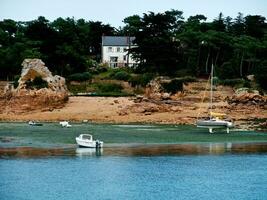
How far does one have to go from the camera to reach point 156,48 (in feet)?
338

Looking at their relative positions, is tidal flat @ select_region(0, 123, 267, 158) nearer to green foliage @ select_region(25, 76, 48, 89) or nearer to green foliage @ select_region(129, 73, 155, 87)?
green foliage @ select_region(25, 76, 48, 89)

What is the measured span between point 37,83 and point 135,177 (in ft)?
155

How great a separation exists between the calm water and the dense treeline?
114 ft

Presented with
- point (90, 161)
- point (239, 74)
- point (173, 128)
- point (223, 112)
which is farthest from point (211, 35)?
point (90, 161)

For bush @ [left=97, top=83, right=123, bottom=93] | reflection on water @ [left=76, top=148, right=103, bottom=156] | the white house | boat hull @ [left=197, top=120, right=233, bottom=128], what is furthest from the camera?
the white house

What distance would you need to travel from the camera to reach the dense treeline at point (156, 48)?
103 metres

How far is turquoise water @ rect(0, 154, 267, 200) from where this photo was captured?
36.2m

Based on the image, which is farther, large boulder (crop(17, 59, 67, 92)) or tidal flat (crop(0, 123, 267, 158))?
large boulder (crop(17, 59, 67, 92))

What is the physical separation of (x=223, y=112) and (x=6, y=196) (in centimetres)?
5152

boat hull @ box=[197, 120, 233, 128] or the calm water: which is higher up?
boat hull @ box=[197, 120, 233, 128]

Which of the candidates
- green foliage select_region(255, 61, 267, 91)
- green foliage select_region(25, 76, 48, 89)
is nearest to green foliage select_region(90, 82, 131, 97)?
green foliage select_region(25, 76, 48, 89)

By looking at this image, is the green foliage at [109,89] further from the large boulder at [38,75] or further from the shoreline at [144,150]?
the shoreline at [144,150]

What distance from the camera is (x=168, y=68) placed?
10344 centimetres

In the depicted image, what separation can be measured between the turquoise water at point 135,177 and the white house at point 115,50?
264 ft
